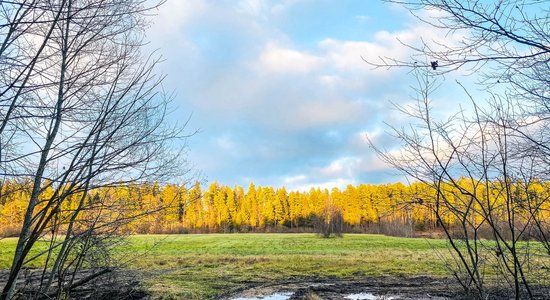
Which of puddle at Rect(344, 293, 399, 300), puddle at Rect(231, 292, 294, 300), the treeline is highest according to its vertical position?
the treeline

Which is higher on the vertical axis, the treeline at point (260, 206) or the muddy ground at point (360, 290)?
the treeline at point (260, 206)

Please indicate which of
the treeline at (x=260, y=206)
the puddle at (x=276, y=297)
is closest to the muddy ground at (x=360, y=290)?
the puddle at (x=276, y=297)

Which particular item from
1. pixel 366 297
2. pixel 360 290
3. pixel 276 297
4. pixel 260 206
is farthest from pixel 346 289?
pixel 260 206

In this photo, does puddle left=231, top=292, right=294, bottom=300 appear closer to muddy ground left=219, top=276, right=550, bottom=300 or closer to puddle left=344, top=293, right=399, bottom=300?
muddy ground left=219, top=276, right=550, bottom=300

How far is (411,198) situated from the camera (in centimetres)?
329

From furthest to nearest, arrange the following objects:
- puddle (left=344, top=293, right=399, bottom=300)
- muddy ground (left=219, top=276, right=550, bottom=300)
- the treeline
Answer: muddy ground (left=219, top=276, right=550, bottom=300)
puddle (left=344, top=293, right=399, bottom=300)
the treeline

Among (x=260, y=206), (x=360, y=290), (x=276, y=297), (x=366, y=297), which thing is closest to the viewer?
(x=366, y=297)

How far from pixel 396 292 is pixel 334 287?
198 cm

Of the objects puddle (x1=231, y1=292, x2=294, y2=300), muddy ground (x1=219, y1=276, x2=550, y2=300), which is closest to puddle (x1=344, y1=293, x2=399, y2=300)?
muddy ground (x1=219, y1=276, x2=550, y2=300)

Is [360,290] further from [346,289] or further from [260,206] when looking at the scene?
[260,206]

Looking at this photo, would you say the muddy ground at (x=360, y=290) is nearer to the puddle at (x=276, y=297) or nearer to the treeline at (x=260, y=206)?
the puddle at (x=276, y=297)

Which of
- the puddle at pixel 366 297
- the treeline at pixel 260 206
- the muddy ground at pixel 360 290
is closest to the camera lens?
the treeline at pixel 260 206

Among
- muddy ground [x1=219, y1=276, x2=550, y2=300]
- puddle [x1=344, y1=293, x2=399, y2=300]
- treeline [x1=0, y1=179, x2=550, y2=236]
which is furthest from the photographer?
muddy ground [x1=219, y1=276, x2=550, y2=300]

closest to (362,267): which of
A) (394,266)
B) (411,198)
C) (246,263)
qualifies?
(394,266)
